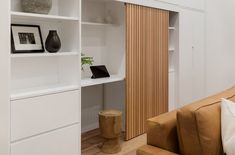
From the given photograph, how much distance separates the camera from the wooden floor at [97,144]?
345 cm

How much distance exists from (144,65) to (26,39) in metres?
1.76

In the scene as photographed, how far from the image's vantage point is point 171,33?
487 centimetres

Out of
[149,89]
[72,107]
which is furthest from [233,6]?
[72,107]

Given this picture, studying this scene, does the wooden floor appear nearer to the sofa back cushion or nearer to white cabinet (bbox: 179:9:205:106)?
white cabinet (bbox: 179:9:205:106)

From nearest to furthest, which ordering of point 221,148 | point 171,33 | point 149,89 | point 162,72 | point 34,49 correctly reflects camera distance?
1. point 221,148
2. point 34,49
3. point 149,89
4. point 162,72
5. point 171,33

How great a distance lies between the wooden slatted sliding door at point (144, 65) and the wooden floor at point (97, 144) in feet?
0.35

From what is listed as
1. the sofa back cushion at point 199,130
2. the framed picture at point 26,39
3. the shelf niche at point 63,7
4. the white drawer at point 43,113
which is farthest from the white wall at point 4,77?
the sofa back cushion at point 199,130

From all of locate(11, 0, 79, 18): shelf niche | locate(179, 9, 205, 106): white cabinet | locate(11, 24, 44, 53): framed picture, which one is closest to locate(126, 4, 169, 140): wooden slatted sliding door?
locate(179, 9, 205, 106): white cabinet

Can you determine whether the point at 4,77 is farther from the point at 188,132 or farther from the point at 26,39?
the point at 188,132

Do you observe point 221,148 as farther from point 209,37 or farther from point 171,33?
point 209,37

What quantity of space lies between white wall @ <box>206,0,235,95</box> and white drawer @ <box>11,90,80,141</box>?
3.55 meters

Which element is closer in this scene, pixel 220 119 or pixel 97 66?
pixel 220 119

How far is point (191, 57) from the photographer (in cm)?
517

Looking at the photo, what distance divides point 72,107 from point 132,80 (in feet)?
3.61
